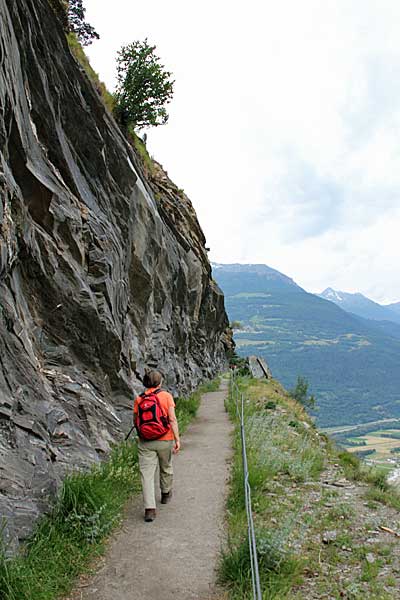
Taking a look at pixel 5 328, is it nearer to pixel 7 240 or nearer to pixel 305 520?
pixel 7 240

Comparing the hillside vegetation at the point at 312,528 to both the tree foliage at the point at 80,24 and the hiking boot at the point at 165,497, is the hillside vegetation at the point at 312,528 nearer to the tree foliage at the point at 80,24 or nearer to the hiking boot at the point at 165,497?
the hiking boot at the point at 165,497

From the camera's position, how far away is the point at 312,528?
6762 millimetres

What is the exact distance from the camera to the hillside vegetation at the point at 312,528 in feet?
16.8

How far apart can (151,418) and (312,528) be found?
2793mm

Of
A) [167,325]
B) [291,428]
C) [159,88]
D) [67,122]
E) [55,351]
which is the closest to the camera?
[55,351]

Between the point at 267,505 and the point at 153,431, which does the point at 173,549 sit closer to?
the point at 153,431

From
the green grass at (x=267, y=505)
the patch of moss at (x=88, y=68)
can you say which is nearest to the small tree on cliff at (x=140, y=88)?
the patch of moss at (x=88, y=68)

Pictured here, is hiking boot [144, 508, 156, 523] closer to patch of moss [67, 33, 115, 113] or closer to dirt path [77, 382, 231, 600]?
dirt path [77, 382, 231, 600]

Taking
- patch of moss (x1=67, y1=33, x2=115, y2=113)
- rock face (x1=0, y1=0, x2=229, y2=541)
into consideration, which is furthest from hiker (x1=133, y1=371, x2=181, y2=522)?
patch of moss (x1=67, y1=33, x2=115, y2=113)

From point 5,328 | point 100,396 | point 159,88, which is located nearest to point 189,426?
point 100,396

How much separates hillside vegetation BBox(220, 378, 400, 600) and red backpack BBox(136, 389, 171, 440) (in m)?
1.62

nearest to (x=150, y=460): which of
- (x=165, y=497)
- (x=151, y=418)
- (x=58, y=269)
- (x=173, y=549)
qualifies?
(x=151, y=418)

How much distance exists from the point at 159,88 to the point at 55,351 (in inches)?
508

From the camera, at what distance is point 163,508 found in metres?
7.61
